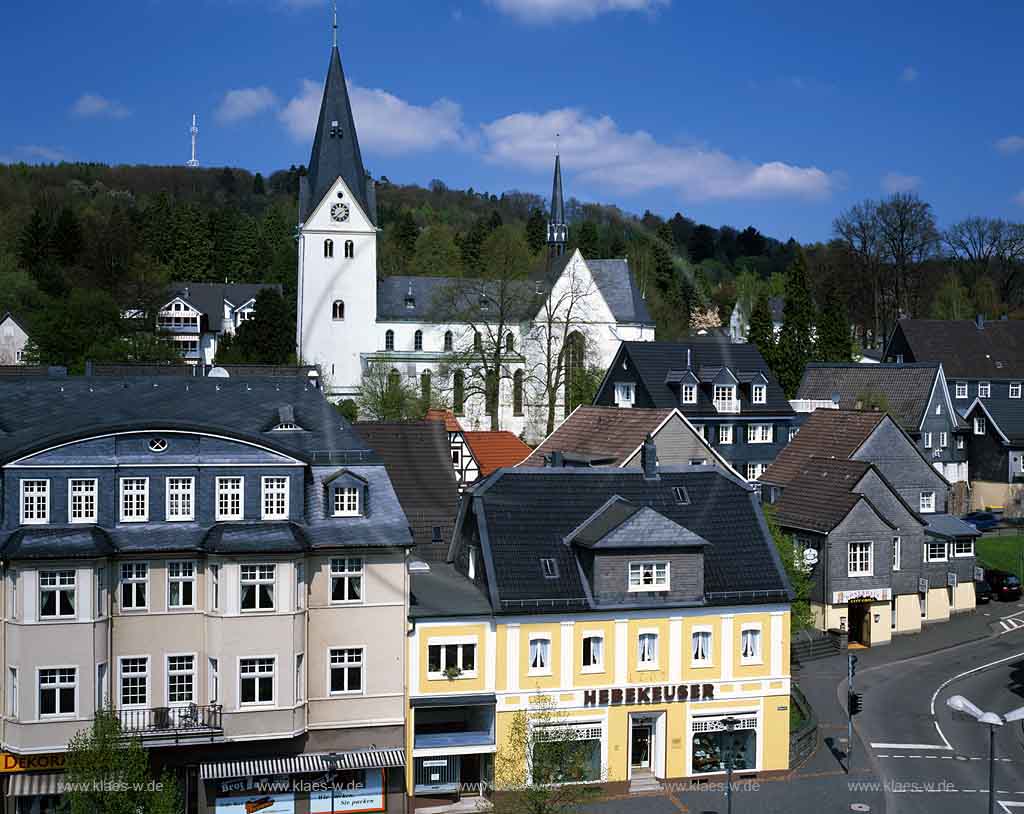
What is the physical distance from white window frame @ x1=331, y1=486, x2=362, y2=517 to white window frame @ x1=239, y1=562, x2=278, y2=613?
2010mm

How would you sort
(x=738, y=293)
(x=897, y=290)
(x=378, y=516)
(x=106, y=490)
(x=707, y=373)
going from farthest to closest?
(x=738, y=293)
(x=897, y=290)
(x=707, y=373)
(x=378, y=516)
(x=106, y=490)

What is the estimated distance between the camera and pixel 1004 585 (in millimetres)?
52656

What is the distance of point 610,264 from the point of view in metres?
94.4

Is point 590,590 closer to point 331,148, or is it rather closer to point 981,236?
point 331,148

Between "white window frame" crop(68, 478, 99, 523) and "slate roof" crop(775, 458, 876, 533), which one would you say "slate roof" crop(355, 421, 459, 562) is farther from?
"slate roof" crop(775, 458, 876, 533)

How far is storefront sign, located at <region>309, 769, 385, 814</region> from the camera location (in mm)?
28594

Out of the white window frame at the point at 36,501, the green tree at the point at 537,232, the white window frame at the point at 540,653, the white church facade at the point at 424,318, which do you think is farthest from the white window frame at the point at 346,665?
the green tree at the point at 537,232

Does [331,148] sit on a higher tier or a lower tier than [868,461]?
higher

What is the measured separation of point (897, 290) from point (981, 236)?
12029 mm

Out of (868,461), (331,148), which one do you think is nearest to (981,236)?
(331,148)

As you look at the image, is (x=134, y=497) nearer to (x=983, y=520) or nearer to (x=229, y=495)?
(x=229, y=495)

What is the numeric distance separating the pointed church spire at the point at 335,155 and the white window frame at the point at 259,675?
57.8 m

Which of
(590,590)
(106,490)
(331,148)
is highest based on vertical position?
(331,148)

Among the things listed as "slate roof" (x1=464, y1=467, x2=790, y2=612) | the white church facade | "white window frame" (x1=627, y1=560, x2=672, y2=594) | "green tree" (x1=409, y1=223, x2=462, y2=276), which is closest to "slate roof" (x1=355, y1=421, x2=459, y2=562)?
"slate roof" (x1=464, y1=467, x2=790, y2=612)
